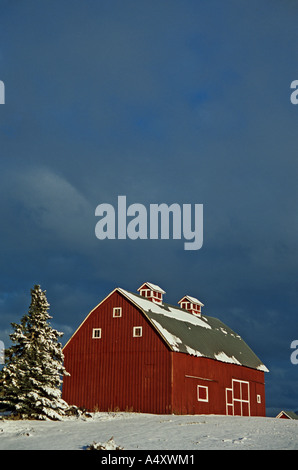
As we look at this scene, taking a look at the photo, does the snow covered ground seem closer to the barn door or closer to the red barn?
the red barn

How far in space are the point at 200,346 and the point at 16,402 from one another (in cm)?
1645

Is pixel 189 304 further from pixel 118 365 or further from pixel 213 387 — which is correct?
pixel 118 365

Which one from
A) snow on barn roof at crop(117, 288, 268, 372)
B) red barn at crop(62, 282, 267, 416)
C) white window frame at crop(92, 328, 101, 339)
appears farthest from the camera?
white window frame at crop(92, 328, 101, 339)

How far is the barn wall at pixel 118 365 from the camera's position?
40625 millimetres

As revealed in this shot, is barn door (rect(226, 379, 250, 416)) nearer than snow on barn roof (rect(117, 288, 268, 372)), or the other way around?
snow on barn roof (rect(117, 288, 268, 372))

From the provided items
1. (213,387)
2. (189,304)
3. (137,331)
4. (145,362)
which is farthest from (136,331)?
(189,304)

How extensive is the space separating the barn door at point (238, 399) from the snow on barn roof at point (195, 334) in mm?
1917

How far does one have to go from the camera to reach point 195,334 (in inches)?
1837

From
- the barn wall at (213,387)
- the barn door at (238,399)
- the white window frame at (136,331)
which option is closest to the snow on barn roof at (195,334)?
the barn wall at (213,387)

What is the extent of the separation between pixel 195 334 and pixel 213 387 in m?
4.48

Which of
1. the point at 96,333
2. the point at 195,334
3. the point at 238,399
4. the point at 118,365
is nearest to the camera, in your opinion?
the point at 118,365

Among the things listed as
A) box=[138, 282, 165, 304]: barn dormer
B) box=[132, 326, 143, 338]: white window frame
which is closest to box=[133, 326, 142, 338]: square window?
box=[132, 326, 143, 338]: white window frame

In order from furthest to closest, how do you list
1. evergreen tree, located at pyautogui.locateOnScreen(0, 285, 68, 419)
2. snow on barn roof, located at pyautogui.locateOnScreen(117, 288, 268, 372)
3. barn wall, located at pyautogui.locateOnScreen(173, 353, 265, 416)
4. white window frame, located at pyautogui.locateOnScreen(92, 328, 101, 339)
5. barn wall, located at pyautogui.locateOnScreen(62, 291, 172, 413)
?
1. white window frame, located at pyautogui.locateOnScreen(92, 328, 101, 339)
2. snow on barn roof, located at pyautogui.locateOnScreen(117, 288, 268, 372)
3. barn wall, located at pyautogui.locateOnScreen(173, 353, 265, 416)
4. barn wall, located at pyautogui.locateOnScreen(62, 291, 172, 413)
5. evergreen tree, located at pyautogui.locateOnScreen(0, 285, 68, 419)

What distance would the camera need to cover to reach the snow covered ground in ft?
71.9
